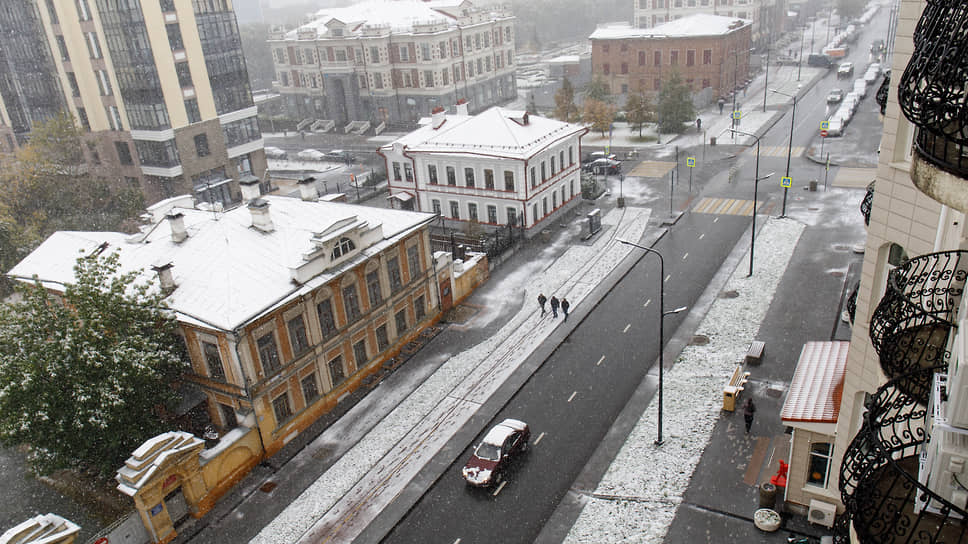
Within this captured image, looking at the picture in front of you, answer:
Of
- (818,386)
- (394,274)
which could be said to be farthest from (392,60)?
(818,386)

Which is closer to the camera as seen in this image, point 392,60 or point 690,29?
point 392,60

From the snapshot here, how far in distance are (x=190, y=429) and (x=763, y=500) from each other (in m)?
23.9

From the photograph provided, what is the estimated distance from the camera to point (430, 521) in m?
23.7

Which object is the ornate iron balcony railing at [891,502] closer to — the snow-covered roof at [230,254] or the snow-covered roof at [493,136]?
the snow-covered roof at [230,254]

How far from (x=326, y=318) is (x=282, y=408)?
4556 mm

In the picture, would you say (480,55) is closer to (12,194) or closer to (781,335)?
(12,194)

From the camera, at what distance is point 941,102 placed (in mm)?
6008

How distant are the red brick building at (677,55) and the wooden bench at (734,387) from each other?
6318cm

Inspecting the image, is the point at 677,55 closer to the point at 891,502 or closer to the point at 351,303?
the point at 351,303

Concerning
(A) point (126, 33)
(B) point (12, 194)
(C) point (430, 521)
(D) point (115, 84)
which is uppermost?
(A) point (126, 33)

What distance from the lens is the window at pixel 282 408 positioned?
28.3 m

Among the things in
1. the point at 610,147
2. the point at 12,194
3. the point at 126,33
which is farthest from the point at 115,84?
the point at 610,147

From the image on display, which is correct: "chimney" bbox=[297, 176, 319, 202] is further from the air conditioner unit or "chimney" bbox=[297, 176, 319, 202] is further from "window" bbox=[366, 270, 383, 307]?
the air conditioner unit

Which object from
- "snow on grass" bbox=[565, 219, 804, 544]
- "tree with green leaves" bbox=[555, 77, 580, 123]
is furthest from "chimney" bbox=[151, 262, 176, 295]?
"tree with green leaves" bbox=[555, 77, 580, 123]
